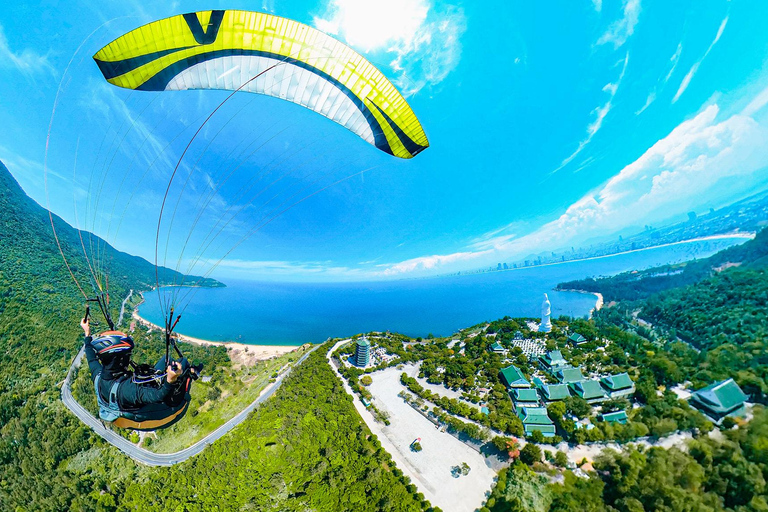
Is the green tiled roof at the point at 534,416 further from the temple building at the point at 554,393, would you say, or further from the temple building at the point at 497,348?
the temple building at the point at 497,348

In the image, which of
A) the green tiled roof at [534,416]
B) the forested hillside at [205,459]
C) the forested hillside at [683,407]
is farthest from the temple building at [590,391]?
the forested hillside at [205,459]

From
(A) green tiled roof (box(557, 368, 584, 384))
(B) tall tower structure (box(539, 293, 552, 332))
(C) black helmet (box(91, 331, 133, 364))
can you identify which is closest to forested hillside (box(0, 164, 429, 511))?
(C) black helmet (box(91, 331, 133, 364))

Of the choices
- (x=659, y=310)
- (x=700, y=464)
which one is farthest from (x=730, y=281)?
(x=700, y=464)

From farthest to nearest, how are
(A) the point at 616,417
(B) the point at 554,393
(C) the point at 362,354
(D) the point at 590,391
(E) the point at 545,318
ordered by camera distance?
(E) the point at 545,318, (C) the point at 362,354, (B) the point at 554,393, (D) the point at 590,391, (A) the point at 616,417

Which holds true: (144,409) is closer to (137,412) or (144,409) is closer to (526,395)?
(137,412)

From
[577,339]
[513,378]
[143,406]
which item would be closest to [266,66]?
[143,406]

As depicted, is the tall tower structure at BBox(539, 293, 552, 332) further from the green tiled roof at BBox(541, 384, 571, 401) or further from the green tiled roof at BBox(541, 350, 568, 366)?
the green tiled roof at BBox(541, 384, 571, 401)

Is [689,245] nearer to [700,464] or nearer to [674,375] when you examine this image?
[674,375]
